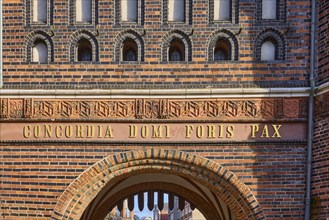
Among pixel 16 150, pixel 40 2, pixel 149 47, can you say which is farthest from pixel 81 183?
pixel 40 2

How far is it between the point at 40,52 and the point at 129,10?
1656mm

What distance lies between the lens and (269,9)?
975 cm

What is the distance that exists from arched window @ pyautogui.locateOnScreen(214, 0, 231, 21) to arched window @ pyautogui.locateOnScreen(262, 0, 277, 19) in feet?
1.89

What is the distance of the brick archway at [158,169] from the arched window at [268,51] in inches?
76.5

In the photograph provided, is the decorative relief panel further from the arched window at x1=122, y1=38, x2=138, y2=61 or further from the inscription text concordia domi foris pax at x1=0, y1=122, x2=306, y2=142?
the arched window at x1=122, y1=38, x2=138, y2=61

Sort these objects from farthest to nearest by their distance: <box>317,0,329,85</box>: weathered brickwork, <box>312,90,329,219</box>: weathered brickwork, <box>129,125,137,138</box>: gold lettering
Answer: <box>129,125,137,138</box>: gold lettering → <box>317,0,329,85</box>: weathered brickwork → <box>312,90,329,219</box>: weathered brickwork

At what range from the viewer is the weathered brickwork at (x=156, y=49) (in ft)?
31.5

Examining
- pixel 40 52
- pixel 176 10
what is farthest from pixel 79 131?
pixel 176 10

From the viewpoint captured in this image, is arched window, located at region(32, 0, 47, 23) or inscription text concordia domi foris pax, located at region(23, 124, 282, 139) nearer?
inscription text concordia domi foris pax, located at region(23, 124, 282, 139)

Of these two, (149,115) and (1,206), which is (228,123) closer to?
(149,115)

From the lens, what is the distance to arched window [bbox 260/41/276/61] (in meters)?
9.71

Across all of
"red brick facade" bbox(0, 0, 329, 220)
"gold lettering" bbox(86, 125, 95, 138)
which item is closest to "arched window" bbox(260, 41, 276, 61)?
"red brick facade" bbox(0, 0, 329, 220)

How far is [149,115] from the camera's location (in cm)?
960

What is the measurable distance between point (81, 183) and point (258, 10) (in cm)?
404
